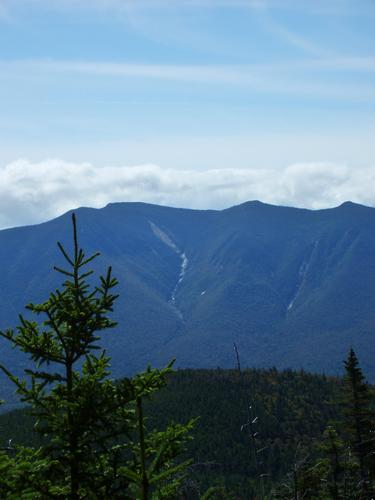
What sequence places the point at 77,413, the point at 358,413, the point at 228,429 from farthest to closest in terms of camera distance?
1. the point at 228,429
2. the point at 358,413
3. the point at 77,413

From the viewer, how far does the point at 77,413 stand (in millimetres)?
12375

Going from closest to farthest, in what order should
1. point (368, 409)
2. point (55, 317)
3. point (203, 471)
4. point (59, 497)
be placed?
point (59, 497) < point (55, 317) < point (368, 409) < point (203, 471)

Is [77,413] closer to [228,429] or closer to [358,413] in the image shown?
[358,413]

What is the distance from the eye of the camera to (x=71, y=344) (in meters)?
13.0

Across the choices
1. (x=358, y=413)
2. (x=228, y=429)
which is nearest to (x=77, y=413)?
(x=358, y=413)

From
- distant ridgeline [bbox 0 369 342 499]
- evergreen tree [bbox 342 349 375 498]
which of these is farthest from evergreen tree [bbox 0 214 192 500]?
distant ridgeline [bbox 0 369 342 499]

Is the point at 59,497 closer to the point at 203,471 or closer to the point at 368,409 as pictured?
the point at 368,409

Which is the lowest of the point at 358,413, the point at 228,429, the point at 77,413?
the point at 228,429

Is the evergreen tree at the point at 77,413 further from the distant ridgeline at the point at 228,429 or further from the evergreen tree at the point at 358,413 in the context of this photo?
the distant ridgeline at the point at 228,429

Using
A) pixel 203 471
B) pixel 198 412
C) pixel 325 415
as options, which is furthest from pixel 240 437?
pixel 203 471

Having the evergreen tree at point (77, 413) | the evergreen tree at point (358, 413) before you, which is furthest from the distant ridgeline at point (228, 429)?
the evergreen tree at point (77, 413)

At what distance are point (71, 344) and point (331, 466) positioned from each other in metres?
31.9

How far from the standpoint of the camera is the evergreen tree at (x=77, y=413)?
1182 centimetres

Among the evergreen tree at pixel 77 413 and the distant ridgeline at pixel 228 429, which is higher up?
the evergreen tree at pixel 77 413
